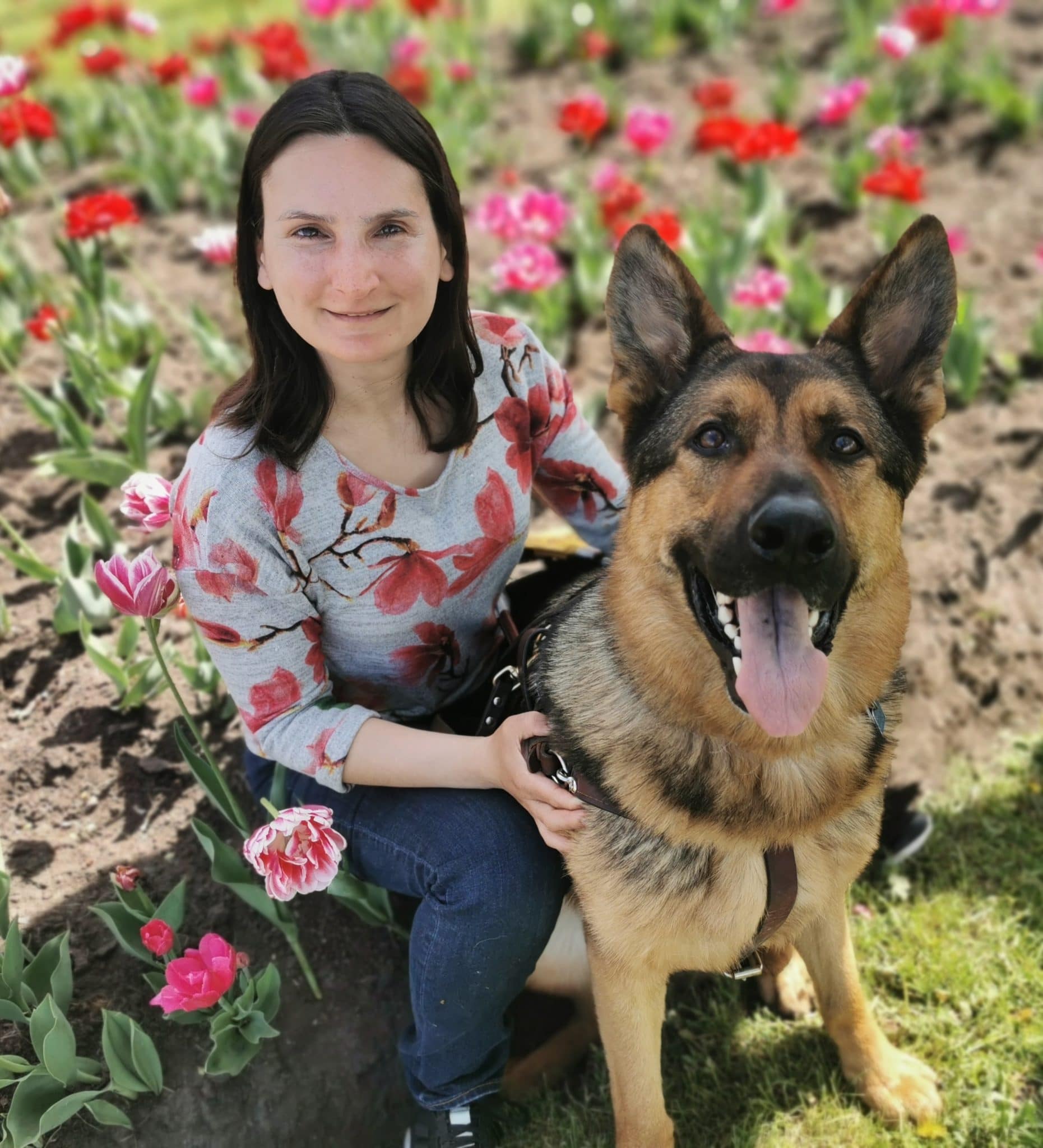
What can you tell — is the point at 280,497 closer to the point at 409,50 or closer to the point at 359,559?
the point at 359,559

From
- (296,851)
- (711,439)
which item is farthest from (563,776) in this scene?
(711,439)

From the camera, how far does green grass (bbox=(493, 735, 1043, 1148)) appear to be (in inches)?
107

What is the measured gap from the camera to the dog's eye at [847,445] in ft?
7.56

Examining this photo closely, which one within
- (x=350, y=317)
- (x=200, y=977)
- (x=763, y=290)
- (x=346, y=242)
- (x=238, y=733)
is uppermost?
(x=346, y=242)

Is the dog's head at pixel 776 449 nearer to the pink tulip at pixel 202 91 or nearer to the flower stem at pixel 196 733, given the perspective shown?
the flower stem at pixel 196 733

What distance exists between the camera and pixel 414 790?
264 cm

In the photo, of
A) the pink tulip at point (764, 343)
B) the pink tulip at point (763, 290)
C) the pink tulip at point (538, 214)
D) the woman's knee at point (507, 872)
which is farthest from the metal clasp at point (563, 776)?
the pink tulip at point (538, 214)

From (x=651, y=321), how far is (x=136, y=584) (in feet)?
4.32

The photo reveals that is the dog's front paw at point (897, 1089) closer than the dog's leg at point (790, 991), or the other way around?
the dog's front paw at point (897, 1089)

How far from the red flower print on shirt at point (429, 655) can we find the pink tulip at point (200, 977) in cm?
82

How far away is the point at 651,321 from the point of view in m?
2.50

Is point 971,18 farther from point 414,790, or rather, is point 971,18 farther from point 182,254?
point 414,790

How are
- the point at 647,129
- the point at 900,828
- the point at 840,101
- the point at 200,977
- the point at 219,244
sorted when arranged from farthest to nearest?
the point at 840,101, the point at 647,129, the point at 219,244, the point at 900,828, the point at 200,977

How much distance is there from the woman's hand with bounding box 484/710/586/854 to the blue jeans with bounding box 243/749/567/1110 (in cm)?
11
